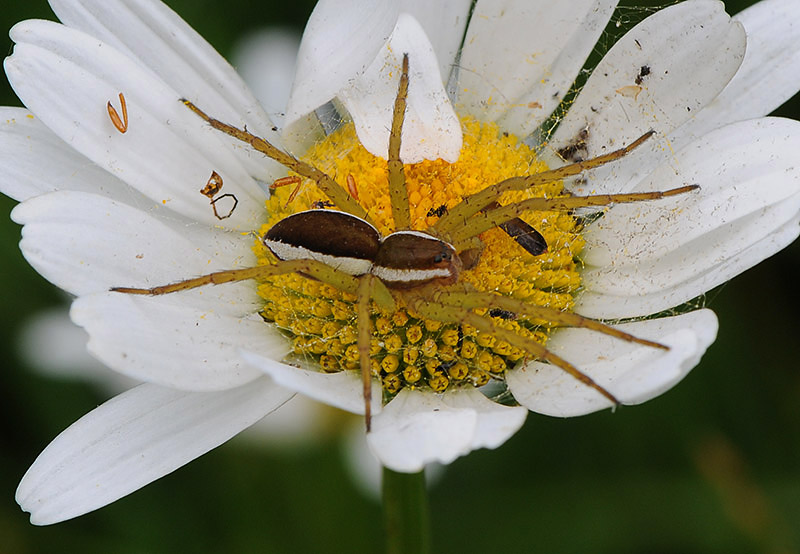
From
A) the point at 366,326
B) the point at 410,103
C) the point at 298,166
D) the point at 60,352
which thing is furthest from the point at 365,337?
the point at 60,352

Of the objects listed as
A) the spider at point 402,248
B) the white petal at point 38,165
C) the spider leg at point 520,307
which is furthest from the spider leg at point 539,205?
the white petal at point 38,165

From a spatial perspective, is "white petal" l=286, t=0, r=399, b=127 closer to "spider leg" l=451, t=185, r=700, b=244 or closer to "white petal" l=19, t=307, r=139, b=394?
"spider leg" l=451, t=185, r=700, b=244

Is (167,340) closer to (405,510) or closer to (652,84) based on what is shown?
(405,510)

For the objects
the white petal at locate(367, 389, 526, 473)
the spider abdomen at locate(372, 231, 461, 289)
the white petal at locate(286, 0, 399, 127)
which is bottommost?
the white petal at locate(367, 389, 526, 473)

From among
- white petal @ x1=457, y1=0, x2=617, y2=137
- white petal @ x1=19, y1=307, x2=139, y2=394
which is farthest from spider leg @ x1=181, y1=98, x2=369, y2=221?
white petal @ x1=19, y1=307, x2=139, y2=394

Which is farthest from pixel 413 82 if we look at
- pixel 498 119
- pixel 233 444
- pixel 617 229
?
pixel 233 444

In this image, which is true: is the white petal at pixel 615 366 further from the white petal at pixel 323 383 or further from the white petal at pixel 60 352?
the white petal at pixel 60 352
